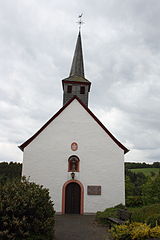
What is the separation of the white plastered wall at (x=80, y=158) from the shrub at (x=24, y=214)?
25.1 feet

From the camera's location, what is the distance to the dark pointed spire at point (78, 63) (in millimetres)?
21609

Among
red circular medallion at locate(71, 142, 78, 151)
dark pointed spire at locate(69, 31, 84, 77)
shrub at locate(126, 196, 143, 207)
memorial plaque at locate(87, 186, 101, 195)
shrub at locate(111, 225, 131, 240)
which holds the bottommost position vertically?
shrub at locate(126, 196, 143, 207)

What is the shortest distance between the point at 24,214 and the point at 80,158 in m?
9.02

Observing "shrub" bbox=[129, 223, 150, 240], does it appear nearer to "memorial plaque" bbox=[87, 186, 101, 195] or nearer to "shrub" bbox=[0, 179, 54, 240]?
"shrub" bbox=[0, 179, 54, 240]

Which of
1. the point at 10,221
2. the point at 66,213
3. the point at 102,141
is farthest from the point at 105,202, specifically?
the point at 10,221

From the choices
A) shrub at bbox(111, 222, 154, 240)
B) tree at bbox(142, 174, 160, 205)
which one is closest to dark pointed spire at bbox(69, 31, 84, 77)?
tree at bbox(142, 174, 160, 205)

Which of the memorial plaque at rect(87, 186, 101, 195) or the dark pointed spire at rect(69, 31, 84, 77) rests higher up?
the dark pointed spire at rect(69, 31, 84, 77)

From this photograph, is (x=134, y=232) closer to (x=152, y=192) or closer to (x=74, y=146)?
(x=74, y=146)

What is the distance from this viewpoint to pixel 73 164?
15.8 m

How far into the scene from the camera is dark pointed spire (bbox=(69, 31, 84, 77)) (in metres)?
21.6

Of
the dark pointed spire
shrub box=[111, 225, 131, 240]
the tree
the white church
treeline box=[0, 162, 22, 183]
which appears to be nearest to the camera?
shrub box=[111, 225, 131, 240]

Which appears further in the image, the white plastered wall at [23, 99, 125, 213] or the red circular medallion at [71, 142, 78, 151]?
the red circular medallion at [71, 142, 78, 151]

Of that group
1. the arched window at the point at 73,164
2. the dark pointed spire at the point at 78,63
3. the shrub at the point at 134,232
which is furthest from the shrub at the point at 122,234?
the dark pointed spire at the point at 78,63

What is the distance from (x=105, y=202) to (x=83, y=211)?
158 cm
